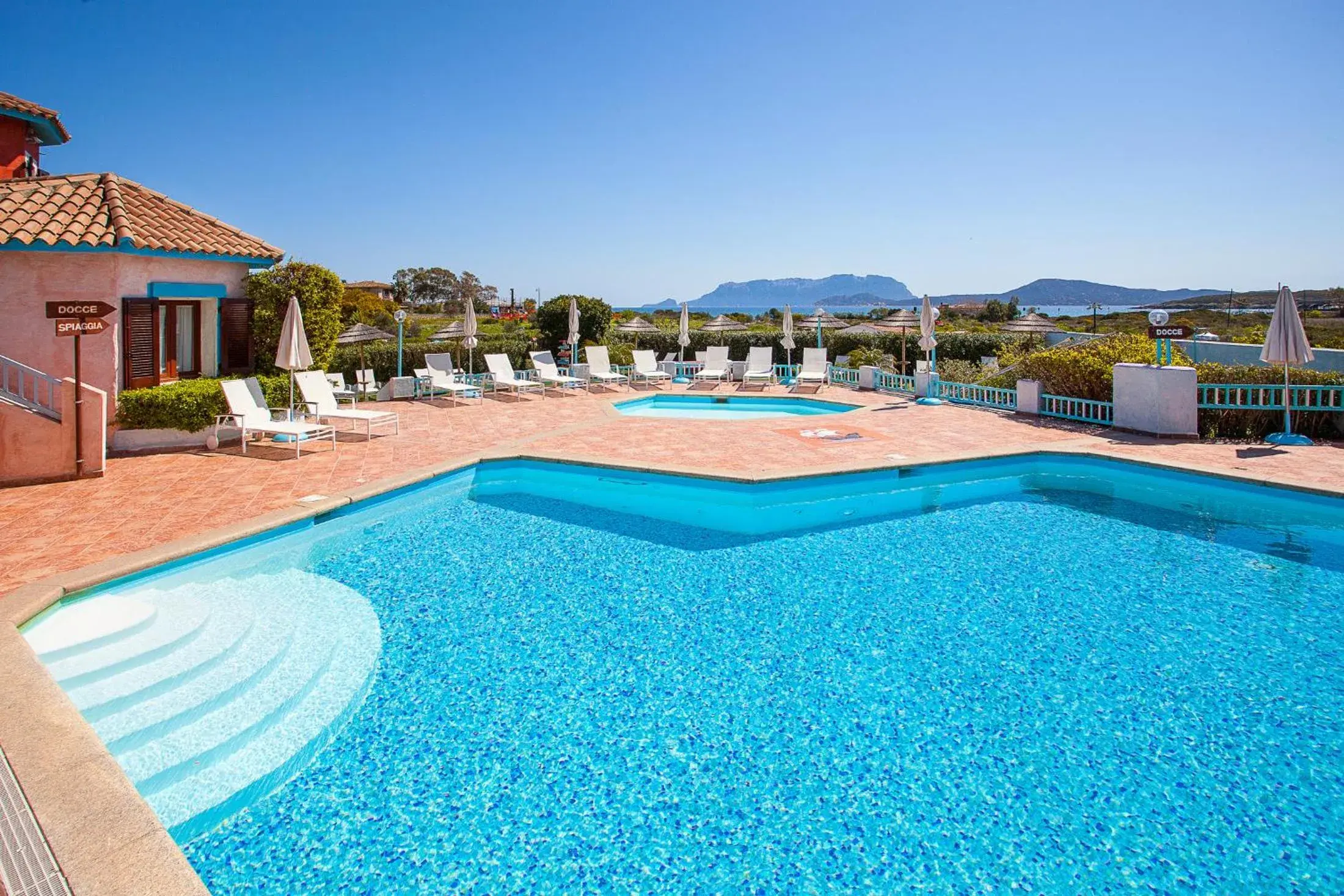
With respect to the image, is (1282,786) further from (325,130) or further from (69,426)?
(325,130)

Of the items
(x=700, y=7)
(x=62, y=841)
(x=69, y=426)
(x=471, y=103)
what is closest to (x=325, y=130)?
(x=471, y=103)

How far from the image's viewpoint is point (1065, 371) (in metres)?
13.4

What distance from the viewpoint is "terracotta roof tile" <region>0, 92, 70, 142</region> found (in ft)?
42.5

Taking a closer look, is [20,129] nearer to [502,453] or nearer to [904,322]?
[502,453]

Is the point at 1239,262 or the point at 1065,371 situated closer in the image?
the point at 1065,371

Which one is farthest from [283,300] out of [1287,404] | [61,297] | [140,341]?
[1287,404]

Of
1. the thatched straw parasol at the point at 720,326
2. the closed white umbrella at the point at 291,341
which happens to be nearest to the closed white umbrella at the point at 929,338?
the thatched straw parasol at the point at 720,326

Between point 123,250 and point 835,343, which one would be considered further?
point 835,343

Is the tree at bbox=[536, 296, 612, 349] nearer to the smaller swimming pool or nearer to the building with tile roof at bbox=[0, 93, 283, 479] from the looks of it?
the smaller swimming pool

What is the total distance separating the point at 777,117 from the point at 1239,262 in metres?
21.0

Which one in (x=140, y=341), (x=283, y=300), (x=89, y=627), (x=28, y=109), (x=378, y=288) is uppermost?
(x=378, y=288)

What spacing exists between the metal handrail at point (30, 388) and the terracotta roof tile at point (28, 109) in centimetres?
715

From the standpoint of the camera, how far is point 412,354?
2366 centimetres

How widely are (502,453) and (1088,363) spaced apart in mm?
10312
